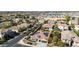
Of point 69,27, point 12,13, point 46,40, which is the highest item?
point 12,13
